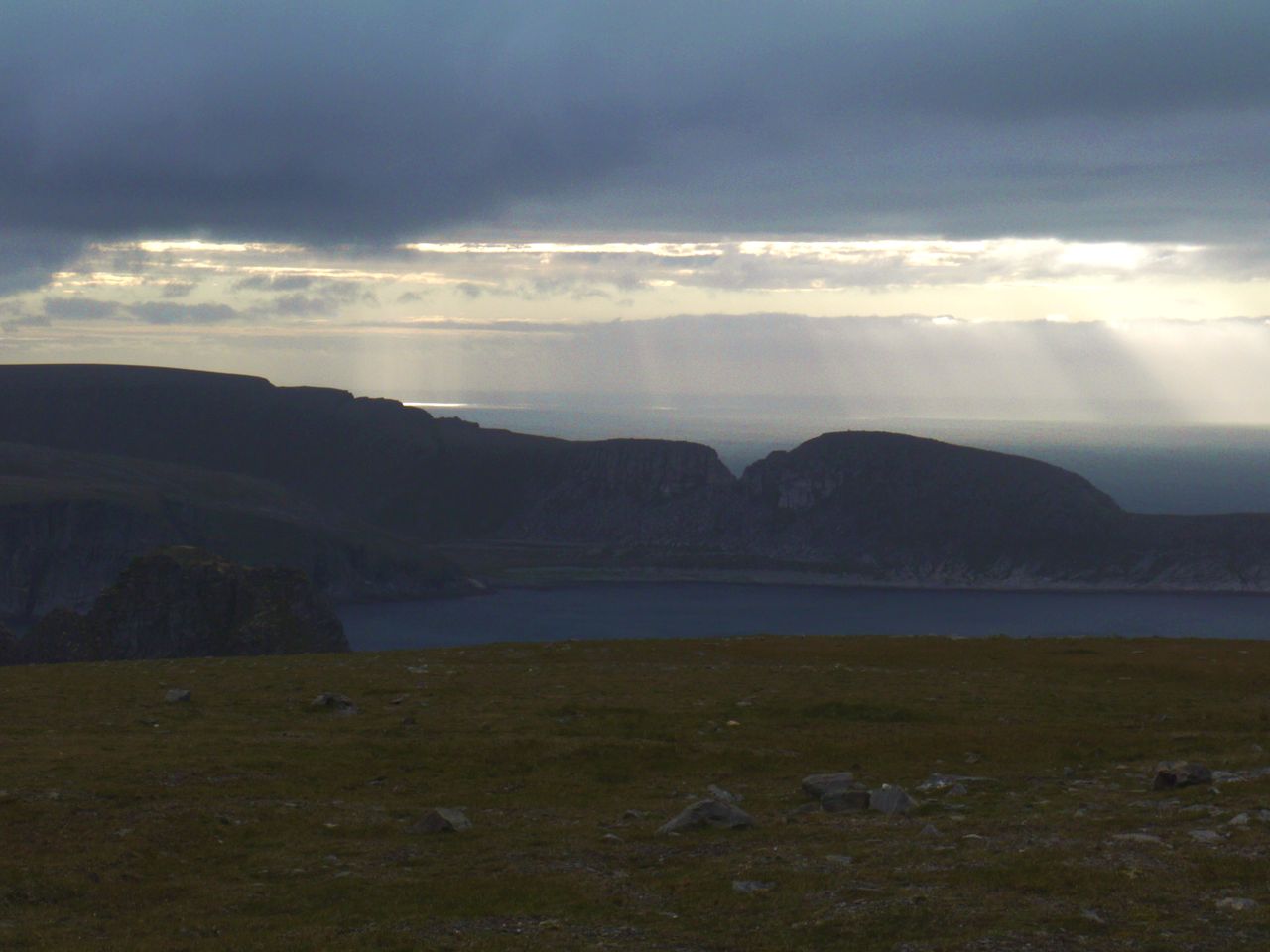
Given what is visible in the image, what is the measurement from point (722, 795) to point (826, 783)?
7.34 feet

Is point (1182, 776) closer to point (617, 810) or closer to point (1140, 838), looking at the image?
point (1140, 838)

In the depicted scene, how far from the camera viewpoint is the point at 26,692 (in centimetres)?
4378

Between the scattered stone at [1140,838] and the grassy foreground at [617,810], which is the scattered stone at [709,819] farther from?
the scattered stone at [1140,838]

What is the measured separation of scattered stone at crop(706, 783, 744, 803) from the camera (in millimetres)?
27952

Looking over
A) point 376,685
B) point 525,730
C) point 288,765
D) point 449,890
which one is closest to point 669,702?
point 525,730

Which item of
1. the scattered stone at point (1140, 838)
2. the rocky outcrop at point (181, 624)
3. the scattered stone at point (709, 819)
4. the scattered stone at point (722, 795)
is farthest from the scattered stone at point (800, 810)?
the rocky outcrop at point (181, 624)

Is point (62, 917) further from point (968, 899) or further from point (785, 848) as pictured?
point (968, 899)

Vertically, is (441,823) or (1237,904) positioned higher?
(1237,904)

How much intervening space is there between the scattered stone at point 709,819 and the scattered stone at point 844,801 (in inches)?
78.2

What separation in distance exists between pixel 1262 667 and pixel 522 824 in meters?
36.9

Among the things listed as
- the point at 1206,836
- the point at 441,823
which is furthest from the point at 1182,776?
the point at 441,823

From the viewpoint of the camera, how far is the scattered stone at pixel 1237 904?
699 inches

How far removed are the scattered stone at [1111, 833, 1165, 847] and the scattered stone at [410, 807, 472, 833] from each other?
12394 millimetres

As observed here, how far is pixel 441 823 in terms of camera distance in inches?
1033
